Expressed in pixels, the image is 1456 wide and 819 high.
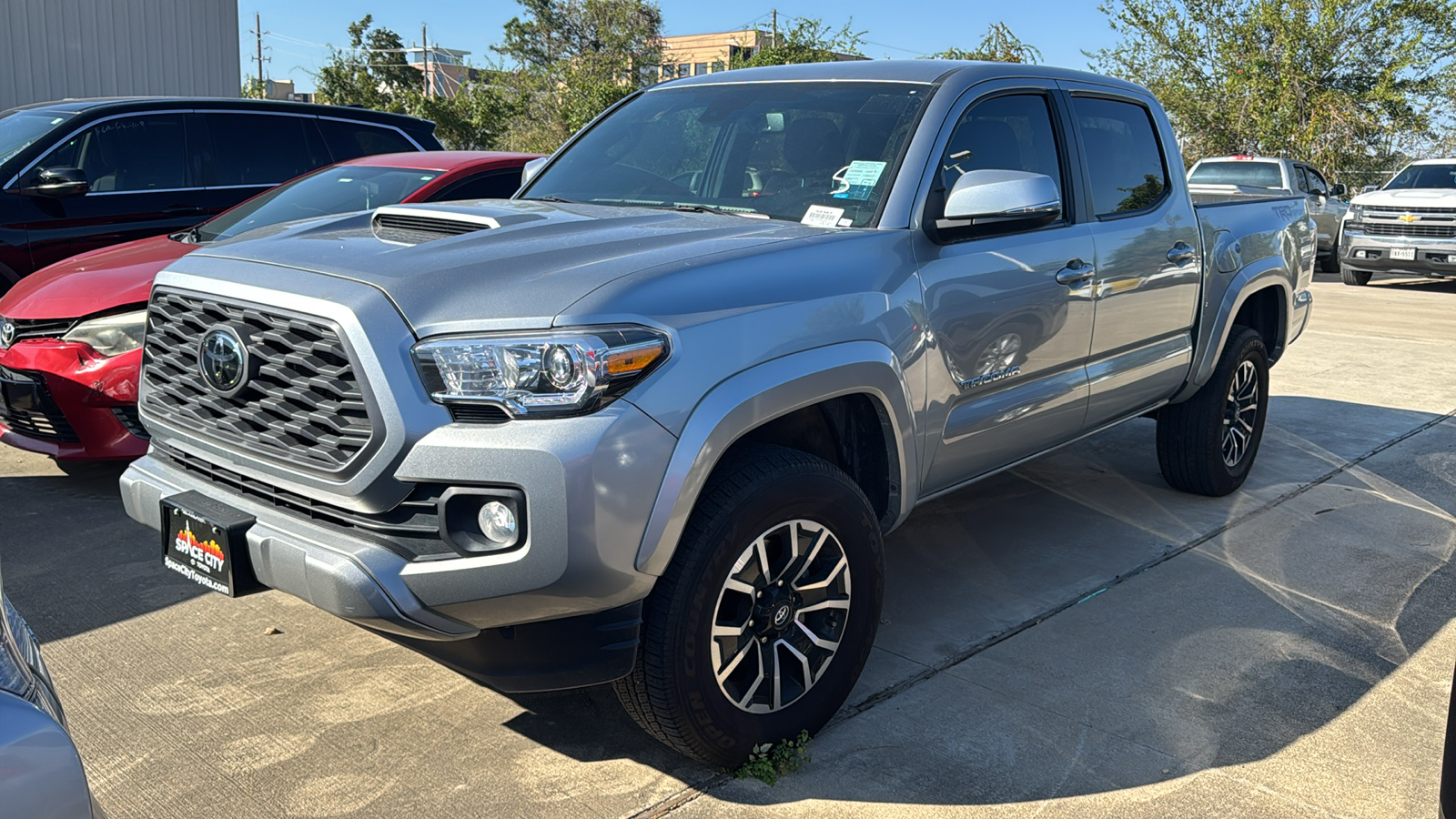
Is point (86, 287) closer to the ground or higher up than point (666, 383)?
closer to the ground

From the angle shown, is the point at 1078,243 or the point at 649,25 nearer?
the point at 1078,243

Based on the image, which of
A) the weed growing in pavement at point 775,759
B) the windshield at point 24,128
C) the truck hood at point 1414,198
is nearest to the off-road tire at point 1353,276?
the truck hood at point 1414,198

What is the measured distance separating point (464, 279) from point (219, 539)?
0.84 m

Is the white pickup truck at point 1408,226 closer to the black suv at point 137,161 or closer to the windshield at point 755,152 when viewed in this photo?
the black suv at point 137,161

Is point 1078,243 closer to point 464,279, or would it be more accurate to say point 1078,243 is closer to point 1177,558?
point 1177,558

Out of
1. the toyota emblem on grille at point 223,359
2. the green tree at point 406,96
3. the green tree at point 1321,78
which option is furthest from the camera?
the green tree at point 406,96

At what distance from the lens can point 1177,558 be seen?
4719 millimetres

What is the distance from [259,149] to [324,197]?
1.72 meters

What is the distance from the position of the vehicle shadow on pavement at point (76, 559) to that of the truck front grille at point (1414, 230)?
1590 cm

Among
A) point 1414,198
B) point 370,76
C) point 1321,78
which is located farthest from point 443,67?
point 1414,198

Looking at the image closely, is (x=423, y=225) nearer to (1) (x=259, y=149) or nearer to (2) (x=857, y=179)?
(2) (x=857, y=179)

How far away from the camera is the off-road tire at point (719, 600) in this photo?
2.71 meters

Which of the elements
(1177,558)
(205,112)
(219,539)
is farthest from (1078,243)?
(205,112)

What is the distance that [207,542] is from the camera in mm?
2793
